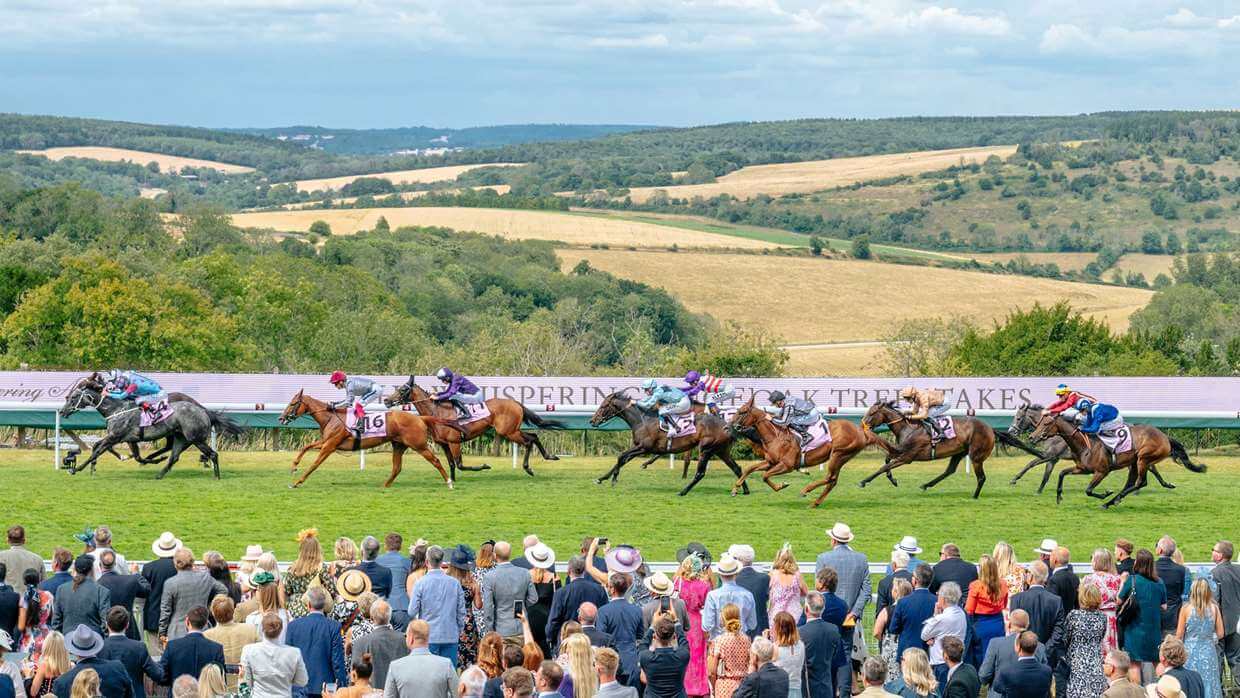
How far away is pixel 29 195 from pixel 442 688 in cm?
7301

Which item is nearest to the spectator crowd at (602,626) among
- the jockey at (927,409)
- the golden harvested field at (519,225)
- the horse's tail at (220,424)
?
the jockey at (927,409)

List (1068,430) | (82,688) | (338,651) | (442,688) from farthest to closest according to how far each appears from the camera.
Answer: (1068,430) < (338,651) < (442,688) < (82,688)

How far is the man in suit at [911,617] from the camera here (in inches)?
406

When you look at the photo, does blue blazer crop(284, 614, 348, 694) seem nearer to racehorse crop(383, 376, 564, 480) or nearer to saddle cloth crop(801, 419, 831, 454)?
saddle cloth crop(801, 419, 831, 454)

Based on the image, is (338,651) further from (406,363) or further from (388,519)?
(406,363)

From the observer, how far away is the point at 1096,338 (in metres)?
40.0

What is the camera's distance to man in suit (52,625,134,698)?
8.54 meters

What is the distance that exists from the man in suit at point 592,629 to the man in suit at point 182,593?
2283mm

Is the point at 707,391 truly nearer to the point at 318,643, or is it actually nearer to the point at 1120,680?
the point at 318,643

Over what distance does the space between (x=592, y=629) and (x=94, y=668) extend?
277 cm

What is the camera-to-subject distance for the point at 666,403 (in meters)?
21.5

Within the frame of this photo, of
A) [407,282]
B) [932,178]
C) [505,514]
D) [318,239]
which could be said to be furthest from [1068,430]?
[932,178]

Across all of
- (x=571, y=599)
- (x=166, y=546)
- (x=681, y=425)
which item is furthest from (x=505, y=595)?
(x=681, y=425)

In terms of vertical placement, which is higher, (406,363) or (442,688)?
(442,688)
